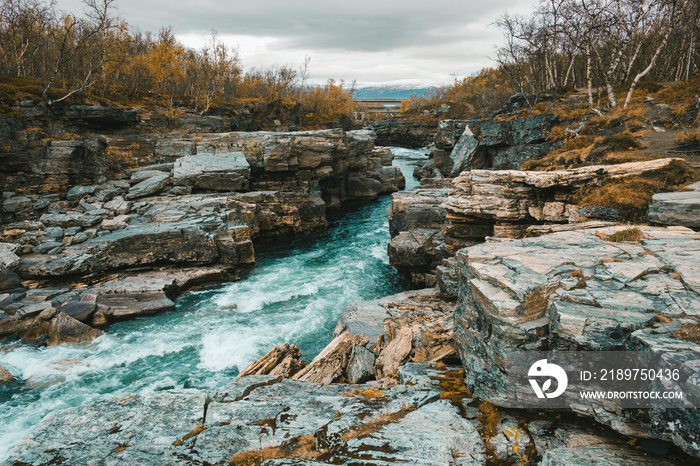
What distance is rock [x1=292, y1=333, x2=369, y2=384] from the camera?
9.34 metres

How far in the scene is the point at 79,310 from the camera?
15.1 m

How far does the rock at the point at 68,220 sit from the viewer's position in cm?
1995

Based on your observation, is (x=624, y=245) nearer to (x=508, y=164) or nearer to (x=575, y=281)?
(x=575, y=281)

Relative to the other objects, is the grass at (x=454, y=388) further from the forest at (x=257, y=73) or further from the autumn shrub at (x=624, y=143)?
the forest at (x=257, y=73)

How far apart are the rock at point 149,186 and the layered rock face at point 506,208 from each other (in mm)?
17369

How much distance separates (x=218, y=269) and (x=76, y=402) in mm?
9779

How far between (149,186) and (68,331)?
12957 millimetres

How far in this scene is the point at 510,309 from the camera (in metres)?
5.81

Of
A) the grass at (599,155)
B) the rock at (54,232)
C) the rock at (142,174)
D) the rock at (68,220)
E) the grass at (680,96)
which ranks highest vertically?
the grass at (680,96)

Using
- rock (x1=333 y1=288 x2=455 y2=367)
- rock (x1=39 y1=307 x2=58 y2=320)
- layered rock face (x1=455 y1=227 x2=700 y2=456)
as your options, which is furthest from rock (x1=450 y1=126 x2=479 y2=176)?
rock (x1=39 y1=307 x2=58 y2=320)

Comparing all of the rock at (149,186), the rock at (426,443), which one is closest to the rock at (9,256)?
the rock at (149,186)

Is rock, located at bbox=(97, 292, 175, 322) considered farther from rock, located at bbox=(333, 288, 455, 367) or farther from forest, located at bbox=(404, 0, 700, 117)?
forest, located at bbox=(404, 0, 700, 117)

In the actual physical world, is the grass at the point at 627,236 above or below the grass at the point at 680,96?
below

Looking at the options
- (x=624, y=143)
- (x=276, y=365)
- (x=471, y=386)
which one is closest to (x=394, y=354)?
(x=471, y=386)
